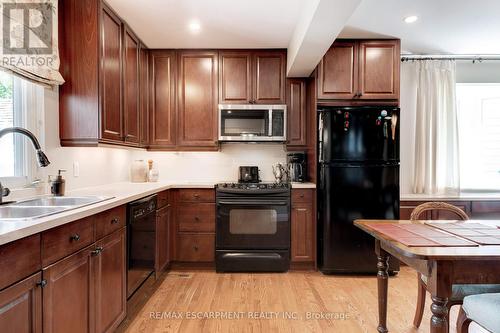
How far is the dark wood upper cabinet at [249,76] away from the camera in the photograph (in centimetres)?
326

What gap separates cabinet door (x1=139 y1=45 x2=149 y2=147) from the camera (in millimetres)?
3016

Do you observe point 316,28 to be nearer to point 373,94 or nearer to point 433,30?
point 373,94

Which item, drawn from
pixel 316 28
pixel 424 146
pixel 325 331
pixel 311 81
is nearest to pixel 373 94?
pixel 311 81

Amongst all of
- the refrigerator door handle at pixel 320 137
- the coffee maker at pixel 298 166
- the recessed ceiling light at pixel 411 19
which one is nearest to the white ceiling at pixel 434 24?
the recessed ceiling light at pixel 411 19

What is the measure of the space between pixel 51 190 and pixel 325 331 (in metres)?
2.09

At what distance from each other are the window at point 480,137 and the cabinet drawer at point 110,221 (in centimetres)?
384

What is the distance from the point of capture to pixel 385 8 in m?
2.42

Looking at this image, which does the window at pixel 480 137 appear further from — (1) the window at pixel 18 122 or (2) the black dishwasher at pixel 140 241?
(1) the window at pixel 18 122

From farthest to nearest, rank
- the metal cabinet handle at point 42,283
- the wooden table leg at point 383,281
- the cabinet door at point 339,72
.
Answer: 1. the cabinet door at point 339,72
2. the wooden table leg at point 383,281
3. the metal cabinet handle at point 42,283

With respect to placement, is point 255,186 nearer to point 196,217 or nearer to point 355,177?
point 196,217

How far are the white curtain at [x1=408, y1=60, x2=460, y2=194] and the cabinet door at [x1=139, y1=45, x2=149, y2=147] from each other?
3.16m

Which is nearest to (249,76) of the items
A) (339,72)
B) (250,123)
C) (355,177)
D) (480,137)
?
(250,123)

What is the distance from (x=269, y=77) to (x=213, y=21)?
924 millimetres

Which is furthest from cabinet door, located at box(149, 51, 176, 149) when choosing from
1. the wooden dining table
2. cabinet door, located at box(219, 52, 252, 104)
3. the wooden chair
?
the wooden dining table
